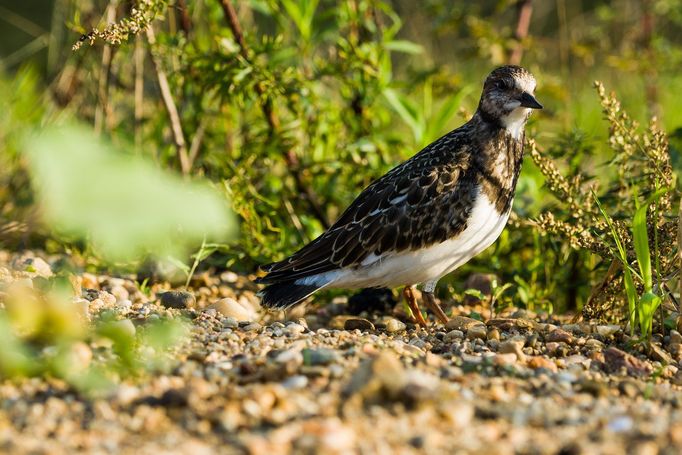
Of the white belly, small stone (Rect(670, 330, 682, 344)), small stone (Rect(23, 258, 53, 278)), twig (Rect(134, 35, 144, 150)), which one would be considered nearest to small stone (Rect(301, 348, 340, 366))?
the white belly

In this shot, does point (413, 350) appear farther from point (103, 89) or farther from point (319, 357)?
point (103, 89)

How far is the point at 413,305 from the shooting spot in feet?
16.4

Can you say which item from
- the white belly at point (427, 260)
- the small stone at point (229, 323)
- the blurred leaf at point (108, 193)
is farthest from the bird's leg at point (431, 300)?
the blurred leaf at point (108, 193)

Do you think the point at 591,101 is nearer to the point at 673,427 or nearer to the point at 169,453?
the point at 673,427

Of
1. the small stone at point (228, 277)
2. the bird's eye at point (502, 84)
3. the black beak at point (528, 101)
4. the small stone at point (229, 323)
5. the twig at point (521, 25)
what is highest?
the twig at point (521, 25)

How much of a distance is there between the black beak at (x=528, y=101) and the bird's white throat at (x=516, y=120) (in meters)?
0.04

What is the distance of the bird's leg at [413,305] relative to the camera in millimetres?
4909

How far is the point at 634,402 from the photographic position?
3188 mm

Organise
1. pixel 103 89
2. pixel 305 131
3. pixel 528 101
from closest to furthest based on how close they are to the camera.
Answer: pixel 528 101, pixel 305 131, pixel 103 89

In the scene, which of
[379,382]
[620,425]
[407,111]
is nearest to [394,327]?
[407,111]

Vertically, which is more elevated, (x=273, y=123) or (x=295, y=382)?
(x=273, y=123)

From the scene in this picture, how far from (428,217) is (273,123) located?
1368 mm

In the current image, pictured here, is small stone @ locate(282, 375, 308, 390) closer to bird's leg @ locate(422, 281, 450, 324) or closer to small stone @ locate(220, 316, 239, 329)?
small stone @ locate(220, 316, 239, 329)

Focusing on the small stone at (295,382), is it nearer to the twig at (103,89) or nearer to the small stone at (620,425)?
the small stone at (620,425)
